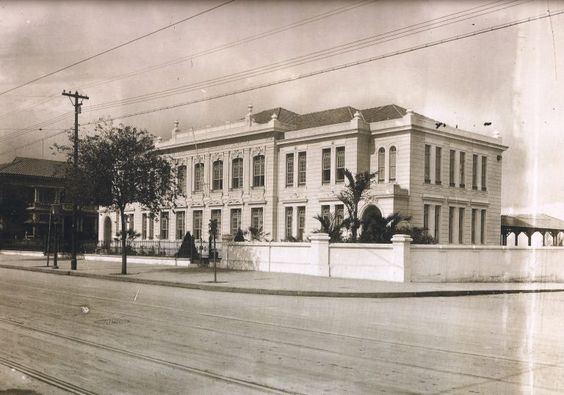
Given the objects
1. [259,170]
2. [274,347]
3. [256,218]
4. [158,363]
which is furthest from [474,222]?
[158,363]

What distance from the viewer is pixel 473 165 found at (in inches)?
1554

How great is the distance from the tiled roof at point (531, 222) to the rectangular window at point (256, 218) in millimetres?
17390

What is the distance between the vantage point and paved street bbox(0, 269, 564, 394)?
685cm

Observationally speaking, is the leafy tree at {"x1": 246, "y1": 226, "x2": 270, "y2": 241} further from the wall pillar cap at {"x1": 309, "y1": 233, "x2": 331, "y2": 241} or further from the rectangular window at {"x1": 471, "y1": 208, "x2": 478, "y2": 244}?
the rectangular window at {"x1": 471, "y1": 208, "x2": 478, "y2": 244}

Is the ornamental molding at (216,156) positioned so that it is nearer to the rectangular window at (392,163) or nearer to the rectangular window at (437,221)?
the rectangular window at (392,163)

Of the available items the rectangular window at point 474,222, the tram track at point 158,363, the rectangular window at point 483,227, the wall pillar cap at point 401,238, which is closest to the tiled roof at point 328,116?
the rectangular window at point 474,222

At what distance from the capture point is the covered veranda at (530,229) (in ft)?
143

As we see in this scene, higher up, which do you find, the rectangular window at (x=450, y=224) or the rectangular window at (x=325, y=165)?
the rectangular window at (x=325, y=165)

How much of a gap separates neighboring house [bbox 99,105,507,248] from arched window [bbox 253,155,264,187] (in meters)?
0.07

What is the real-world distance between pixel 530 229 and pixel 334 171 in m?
16.9

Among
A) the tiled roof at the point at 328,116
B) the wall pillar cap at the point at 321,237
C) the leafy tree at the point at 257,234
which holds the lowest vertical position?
the leafy tree at the point at 257,234

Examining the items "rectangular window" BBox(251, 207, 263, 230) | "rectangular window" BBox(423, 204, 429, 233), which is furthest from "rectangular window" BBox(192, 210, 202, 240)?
"rectangular window" BBox(423, 204, 429, 233)

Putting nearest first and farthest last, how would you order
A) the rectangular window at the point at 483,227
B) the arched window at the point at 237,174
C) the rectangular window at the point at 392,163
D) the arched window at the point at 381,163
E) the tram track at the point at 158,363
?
the tram track at the point at 158,363
the rectangular window at the point at 392,163
the arched window at the point at 381,163
the rectangular window at the point at 483,227
the arched window at the point at 237,174

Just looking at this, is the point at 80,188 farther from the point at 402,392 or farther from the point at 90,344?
the point at 402,392
